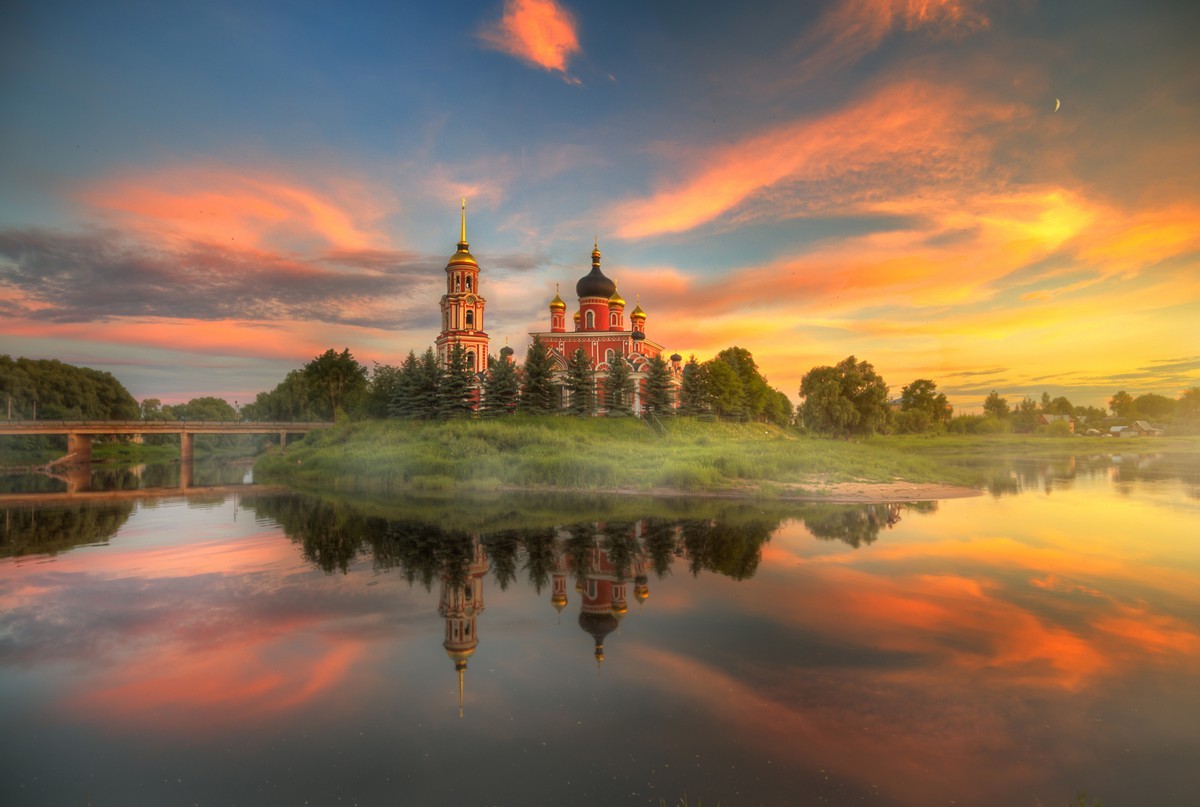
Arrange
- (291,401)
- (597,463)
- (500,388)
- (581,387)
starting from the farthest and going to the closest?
(291,401) → (581,387) → (500,388) → (597,463)

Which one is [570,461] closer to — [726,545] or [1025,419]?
[726,545]

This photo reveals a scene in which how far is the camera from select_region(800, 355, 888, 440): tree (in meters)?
70.2

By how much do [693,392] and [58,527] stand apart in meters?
50.4

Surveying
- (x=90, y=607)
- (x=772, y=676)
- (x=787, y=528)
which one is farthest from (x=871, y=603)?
(x=90, y=607)

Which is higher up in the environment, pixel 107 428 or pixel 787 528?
pixel 107 428

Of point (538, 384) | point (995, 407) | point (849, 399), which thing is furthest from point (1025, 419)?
point (538, 384)

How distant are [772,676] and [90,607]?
15.0 m

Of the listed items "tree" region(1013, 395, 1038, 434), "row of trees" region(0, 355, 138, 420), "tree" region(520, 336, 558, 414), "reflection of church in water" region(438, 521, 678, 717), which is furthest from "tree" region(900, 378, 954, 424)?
"row of trees" region(0, 355, 138, 420)

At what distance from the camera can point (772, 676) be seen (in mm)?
9672

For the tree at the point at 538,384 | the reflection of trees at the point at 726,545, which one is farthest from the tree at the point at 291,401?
the reflection of trees at the point at 726,545

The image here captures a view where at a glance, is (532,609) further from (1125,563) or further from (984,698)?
(1125,563)

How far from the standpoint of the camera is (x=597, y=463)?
36656 millimetres

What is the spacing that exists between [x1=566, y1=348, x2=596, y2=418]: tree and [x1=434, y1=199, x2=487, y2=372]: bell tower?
454 inches

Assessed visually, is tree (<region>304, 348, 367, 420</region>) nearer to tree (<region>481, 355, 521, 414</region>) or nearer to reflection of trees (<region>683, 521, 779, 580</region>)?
tree (<region>481, 355, 521, 414</region>)
